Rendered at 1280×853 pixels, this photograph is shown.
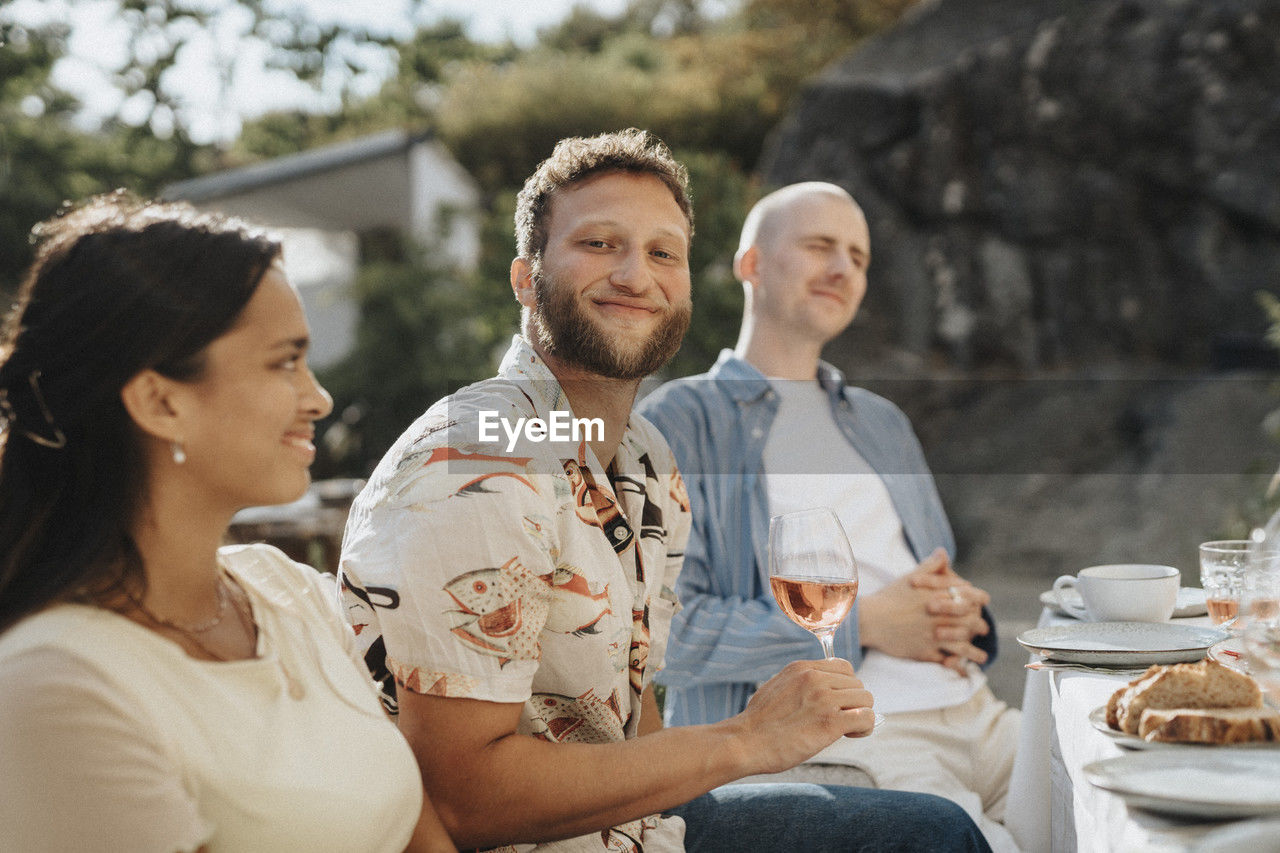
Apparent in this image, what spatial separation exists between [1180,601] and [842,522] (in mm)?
934

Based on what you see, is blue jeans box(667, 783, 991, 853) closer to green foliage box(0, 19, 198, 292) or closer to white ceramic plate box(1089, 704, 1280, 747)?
white ceramic plate box(1089, 704, 1280, 747)

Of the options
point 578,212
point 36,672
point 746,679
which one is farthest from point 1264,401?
point 36,672

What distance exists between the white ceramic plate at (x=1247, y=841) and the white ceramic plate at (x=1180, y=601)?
3.83 ft

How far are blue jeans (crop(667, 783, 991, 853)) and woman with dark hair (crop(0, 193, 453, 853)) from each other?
26.8 inches

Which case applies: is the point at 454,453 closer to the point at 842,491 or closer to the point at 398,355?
the point at 842,491

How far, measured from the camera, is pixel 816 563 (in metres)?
1.85

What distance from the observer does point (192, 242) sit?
1.39 metres

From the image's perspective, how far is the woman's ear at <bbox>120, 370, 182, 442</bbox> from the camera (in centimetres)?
133

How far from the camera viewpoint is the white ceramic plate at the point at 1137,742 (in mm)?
1233

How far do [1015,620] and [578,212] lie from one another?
515 centimetres

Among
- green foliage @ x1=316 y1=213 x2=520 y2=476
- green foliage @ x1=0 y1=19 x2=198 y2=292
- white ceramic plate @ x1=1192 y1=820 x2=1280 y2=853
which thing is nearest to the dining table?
white ceramic plate @ x1=1192 y1=820 x2=1280 y2=853

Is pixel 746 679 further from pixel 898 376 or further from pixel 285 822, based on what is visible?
pixel 898 376

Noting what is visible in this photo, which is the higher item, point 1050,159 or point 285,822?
point 1050,159

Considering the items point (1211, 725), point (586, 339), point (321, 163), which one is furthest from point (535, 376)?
point (321, 163)
